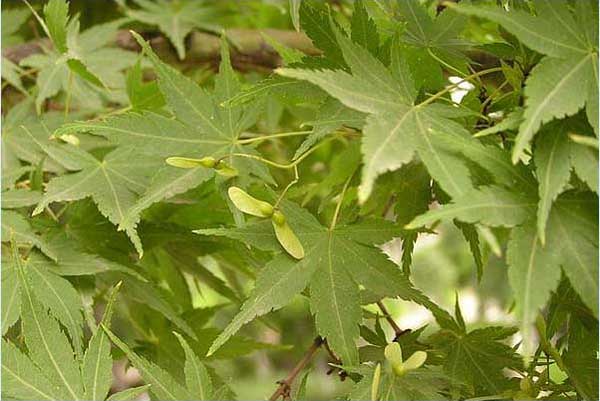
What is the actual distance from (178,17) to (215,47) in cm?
6

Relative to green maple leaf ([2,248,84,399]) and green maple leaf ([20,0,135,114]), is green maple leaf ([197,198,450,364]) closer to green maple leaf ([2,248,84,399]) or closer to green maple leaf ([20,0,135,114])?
green maple leaf ([2,248,84,399])

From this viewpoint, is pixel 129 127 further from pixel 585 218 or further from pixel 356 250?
pixel 585 218

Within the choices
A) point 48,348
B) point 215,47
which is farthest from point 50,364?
point 215,47

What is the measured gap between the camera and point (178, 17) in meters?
1.05

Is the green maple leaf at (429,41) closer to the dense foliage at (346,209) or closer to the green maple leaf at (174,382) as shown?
the dense foliage at (346,209)

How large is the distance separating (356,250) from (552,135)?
6.3 inches

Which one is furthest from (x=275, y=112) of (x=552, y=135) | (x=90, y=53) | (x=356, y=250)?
(x=552, y=135)

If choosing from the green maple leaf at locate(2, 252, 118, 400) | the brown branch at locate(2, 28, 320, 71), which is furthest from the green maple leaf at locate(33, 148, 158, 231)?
the brown branch at locate(2, 28, 320, 71)

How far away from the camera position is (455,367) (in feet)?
1.93

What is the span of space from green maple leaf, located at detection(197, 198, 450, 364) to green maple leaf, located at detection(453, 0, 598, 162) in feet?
0.49

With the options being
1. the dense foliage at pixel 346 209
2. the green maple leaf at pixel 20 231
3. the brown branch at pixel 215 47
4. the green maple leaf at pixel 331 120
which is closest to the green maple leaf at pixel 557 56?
the dense foliage at pixel 346 209

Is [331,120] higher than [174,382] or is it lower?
higher

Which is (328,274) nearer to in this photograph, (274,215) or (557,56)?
(274,215)

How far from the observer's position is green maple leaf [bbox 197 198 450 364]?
54 centimetres
